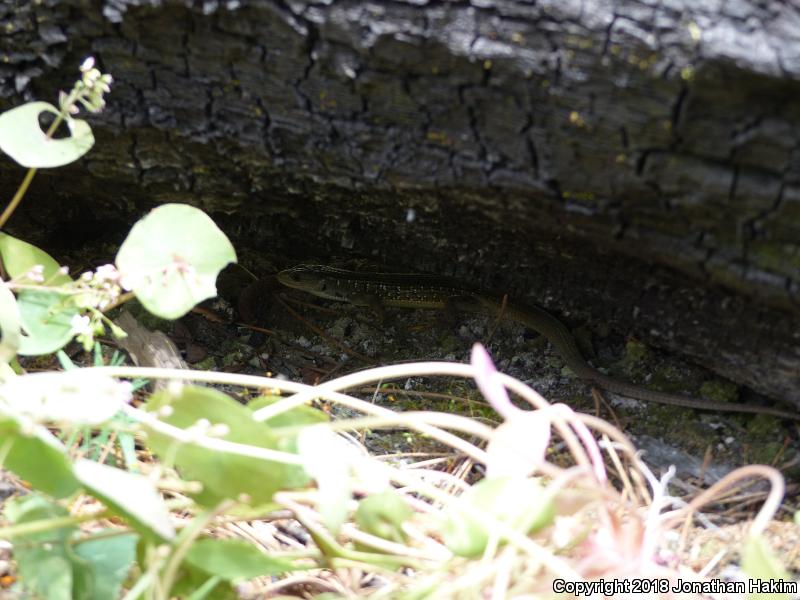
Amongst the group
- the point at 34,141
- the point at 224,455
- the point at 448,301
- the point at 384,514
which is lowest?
the point at 448,301

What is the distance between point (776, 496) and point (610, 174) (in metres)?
0.55

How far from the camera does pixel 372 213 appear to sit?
1.68 metres

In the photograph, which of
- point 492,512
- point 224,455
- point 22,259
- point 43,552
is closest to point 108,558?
point 43,552

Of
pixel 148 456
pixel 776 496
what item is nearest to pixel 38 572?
pixel 148 456

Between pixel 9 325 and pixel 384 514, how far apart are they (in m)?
0.77

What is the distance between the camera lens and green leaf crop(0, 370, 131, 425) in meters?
0.98

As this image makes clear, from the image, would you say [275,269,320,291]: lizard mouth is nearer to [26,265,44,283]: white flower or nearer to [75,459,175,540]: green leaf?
[26,265,44,283]: white flower

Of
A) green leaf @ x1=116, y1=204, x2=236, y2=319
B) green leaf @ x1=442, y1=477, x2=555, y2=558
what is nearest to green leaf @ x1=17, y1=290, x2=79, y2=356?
green leaf @ x1=116, y1=204, x2=236, y2=319

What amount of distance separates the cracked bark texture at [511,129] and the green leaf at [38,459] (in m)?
0.69

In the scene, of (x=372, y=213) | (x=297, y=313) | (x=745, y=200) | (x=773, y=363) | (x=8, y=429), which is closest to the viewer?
(x=8, y=429)

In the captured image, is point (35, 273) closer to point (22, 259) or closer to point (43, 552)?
point (22, 259)

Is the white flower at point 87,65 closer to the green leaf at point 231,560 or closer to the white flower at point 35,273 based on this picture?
the white flower at point 35,273

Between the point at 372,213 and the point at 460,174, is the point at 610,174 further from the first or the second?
the point at 372,213

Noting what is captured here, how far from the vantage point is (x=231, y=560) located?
3.42 ft
